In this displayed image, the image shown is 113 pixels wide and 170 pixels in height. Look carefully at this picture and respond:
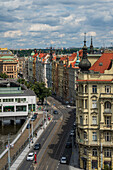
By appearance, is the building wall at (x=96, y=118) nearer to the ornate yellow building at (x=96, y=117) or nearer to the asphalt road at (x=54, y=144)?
the ornate yellow building at (x=96, y=117)

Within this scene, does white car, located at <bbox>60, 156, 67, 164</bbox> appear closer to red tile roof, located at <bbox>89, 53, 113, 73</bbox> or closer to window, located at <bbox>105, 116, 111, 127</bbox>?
window, located at <bbox>105, 116, 111, 127</bbox>

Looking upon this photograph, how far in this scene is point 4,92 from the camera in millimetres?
178250

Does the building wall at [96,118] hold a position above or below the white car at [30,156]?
above

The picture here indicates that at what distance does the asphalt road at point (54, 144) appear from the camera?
309ft

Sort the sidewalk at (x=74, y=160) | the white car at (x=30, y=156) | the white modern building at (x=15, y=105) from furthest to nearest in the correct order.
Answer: the white modern building at (x=15, y=105)
the white car at (x=30, y=156)
the sidewalk at (x=74, y=160)

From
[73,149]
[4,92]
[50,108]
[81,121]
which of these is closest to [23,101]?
[4,92]

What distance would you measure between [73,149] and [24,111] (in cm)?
5949

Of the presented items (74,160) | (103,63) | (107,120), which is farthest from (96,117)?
(103,63)

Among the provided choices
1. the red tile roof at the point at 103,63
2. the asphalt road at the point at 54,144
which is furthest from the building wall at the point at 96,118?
the asphalt road at the point at 54,144

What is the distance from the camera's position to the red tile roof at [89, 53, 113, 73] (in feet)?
308

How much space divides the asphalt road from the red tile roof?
2652 centimetres

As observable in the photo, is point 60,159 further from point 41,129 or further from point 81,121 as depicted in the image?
point 41,129

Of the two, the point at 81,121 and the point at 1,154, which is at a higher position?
the point at 81,121

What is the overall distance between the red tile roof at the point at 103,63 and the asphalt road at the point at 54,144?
2652 cm
